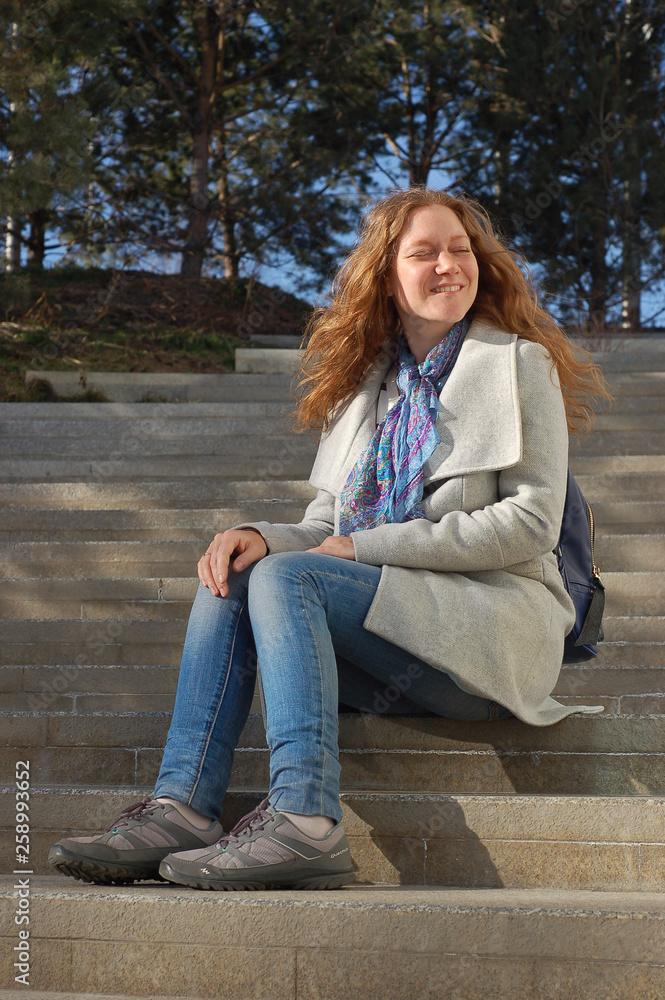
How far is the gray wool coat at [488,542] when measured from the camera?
188cm

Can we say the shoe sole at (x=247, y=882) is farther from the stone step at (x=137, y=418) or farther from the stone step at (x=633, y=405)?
the stone step at (x=633, y=405)

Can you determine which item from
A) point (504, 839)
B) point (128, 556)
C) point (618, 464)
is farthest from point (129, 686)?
point (618, 464)

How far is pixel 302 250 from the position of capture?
1004 centimetres

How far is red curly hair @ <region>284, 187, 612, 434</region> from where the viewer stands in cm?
230

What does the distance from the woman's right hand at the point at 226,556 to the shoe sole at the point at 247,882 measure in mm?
546

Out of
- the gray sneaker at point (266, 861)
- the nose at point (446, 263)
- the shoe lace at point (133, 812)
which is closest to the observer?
the gray sneaker at point (266, 861)

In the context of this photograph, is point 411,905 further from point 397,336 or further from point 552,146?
point 552,146

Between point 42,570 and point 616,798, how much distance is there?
2275mm

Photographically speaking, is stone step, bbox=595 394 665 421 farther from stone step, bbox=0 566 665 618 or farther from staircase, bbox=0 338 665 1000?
stone step, bbox=0 566 665 618

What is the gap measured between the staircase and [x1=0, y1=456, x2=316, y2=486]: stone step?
580mm

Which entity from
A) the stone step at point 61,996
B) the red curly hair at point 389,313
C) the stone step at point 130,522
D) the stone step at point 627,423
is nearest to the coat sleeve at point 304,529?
the red curly hair at point 389,313

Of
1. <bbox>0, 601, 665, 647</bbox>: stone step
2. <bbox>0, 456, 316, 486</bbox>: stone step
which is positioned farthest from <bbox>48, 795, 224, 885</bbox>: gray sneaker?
<bbox>0, 456, 316, 486</bbox>: stone step

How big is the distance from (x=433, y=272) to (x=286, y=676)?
1.05 meters

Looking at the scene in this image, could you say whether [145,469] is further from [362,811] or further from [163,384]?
[362,811]
